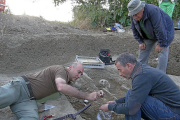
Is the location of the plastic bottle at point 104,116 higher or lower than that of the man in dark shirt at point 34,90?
lower

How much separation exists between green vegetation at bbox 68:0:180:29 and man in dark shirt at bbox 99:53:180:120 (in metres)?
8.43

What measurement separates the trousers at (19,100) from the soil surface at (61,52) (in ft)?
0.70

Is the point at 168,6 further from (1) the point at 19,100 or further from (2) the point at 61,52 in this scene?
(1) the point at 19,100

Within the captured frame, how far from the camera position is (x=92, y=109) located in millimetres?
3055

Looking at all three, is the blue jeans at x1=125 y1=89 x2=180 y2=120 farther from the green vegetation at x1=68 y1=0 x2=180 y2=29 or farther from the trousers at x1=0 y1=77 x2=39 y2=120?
the green vegetation at x1=68 y1=0 x2=180 y2=29

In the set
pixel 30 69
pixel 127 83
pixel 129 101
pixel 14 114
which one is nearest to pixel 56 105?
pixel 14 114

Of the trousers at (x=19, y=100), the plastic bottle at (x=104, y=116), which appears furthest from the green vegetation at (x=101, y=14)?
the trousers at (x=19, y=100)

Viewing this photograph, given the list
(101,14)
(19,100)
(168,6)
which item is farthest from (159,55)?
(101,14)

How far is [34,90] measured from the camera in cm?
253

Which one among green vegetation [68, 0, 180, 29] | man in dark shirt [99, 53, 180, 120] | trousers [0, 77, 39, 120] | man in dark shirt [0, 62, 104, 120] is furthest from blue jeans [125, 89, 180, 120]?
green vegetation [68, 0, 180, 29]

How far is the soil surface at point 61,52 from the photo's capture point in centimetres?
377

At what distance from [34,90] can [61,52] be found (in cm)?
350

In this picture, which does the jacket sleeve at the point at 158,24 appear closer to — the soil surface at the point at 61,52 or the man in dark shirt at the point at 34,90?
the soil surface at the point at 61,52

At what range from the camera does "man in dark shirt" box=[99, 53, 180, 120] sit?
6.33 ft
